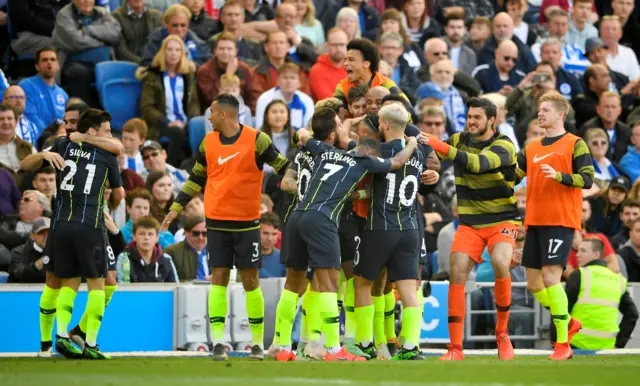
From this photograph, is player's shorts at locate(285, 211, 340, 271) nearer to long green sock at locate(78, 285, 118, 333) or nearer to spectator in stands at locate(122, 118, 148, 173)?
long green sock at locate(78, 285, 118, 333)

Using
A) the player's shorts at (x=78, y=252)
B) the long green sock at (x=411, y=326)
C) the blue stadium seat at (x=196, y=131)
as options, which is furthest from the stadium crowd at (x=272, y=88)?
the long green sock at (x=411, y=326)

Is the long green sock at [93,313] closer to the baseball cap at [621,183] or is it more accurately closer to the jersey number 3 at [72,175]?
the jersey number 3 at [72,175]

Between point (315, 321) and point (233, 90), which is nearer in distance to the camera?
point (315, 321)

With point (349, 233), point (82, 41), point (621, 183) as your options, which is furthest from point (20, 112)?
point (621, 183)

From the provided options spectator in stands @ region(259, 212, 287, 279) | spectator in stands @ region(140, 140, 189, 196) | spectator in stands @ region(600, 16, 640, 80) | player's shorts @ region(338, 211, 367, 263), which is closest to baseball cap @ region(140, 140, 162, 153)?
spectator in stands @ region(140, 140, 189, 196)

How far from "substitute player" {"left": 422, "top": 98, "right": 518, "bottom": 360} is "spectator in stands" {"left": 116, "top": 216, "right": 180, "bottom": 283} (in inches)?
146

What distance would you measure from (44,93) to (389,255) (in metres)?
7.58

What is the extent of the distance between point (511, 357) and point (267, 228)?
3.83 meters

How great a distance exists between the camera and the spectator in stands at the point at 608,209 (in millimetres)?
19531

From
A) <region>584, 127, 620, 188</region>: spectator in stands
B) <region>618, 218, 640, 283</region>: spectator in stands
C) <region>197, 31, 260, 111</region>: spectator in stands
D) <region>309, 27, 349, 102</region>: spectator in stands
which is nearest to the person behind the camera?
<region>618, 218, 640, 283</region>: spectator in stands

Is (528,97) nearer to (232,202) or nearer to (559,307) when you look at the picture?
(559,307)

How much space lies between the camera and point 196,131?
746 inches

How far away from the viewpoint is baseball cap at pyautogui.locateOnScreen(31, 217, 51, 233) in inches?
587

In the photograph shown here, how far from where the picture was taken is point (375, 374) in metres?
9.95
